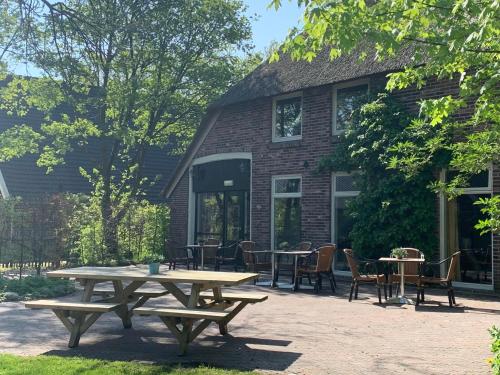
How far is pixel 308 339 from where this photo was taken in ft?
22.7

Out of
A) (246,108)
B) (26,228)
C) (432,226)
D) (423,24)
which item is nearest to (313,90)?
(246,108)

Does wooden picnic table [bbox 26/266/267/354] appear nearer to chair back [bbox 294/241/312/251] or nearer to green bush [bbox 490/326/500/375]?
green bush [bbox 490/326/500/375]

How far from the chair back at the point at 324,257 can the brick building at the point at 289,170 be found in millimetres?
2384

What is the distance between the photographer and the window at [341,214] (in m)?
13.6

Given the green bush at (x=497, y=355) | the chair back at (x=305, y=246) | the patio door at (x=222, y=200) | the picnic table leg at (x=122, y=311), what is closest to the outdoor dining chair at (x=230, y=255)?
the patio door at (x=222, y=200)

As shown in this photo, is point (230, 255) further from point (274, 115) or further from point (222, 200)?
point (274, 115)

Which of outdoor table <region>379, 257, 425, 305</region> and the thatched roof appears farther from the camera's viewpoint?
the thatched roof

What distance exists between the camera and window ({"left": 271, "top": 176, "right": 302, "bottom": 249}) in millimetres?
14805

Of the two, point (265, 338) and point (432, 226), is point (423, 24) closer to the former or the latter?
point (265, 338)

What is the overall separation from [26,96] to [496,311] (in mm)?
15480

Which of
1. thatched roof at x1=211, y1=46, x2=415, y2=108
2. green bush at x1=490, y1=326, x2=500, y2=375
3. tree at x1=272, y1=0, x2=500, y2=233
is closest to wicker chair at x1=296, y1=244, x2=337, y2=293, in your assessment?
thatched roof at x1=211, y1=46, x2=415, y2=108

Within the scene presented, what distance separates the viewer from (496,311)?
9.05 m

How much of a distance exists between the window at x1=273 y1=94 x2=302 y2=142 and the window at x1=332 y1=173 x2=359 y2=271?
1891mm

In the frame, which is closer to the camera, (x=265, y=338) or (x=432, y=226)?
(x=265, y=338)
